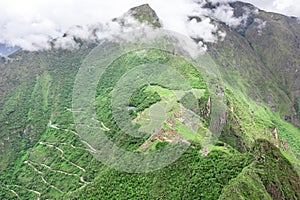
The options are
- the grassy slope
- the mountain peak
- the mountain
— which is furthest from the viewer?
the mountain peak

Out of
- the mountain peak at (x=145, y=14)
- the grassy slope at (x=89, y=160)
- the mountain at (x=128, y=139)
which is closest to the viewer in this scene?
the grassy slope at (x=89, y=160)

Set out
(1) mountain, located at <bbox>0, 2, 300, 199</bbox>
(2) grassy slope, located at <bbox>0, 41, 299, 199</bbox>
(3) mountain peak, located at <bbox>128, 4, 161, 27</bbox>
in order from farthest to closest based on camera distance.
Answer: (3) mountain peak, located at <bbox>128, 4, 161, 27</bbox>, (1) mountain, located at <bbox>0, 2, 300, 199</bbox>, (2) grassy slope, located at <bbox>0, 41, 299, 199</bbox>

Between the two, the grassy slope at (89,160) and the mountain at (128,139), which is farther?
the mountain at (128,139)

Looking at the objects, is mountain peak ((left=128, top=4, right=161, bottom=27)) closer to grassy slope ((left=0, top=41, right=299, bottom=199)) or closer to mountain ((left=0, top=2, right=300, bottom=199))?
mountain ((left=0, top=2, right=300, bottom=199))

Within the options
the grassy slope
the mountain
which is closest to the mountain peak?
the mountain

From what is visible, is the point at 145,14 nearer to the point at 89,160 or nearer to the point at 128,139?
the point at 89,160

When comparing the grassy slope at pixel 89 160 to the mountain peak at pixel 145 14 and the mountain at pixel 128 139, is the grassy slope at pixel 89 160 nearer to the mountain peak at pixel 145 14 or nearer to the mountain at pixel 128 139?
the mountain at pixel 128 139

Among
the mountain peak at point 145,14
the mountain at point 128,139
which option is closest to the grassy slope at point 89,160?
the mountain at point 128,139

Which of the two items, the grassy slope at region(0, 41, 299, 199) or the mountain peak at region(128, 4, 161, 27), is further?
the mountain peak at region(128, 4, 161, 27)

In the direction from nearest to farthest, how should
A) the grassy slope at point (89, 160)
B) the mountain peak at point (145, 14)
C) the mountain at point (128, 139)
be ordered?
1. the grassy slope at point (89, 160)
2. the mountain at point (128, 139)
3. the mountain peak at point (145, 14)

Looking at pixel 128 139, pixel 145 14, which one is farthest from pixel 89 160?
pixel 145 14
